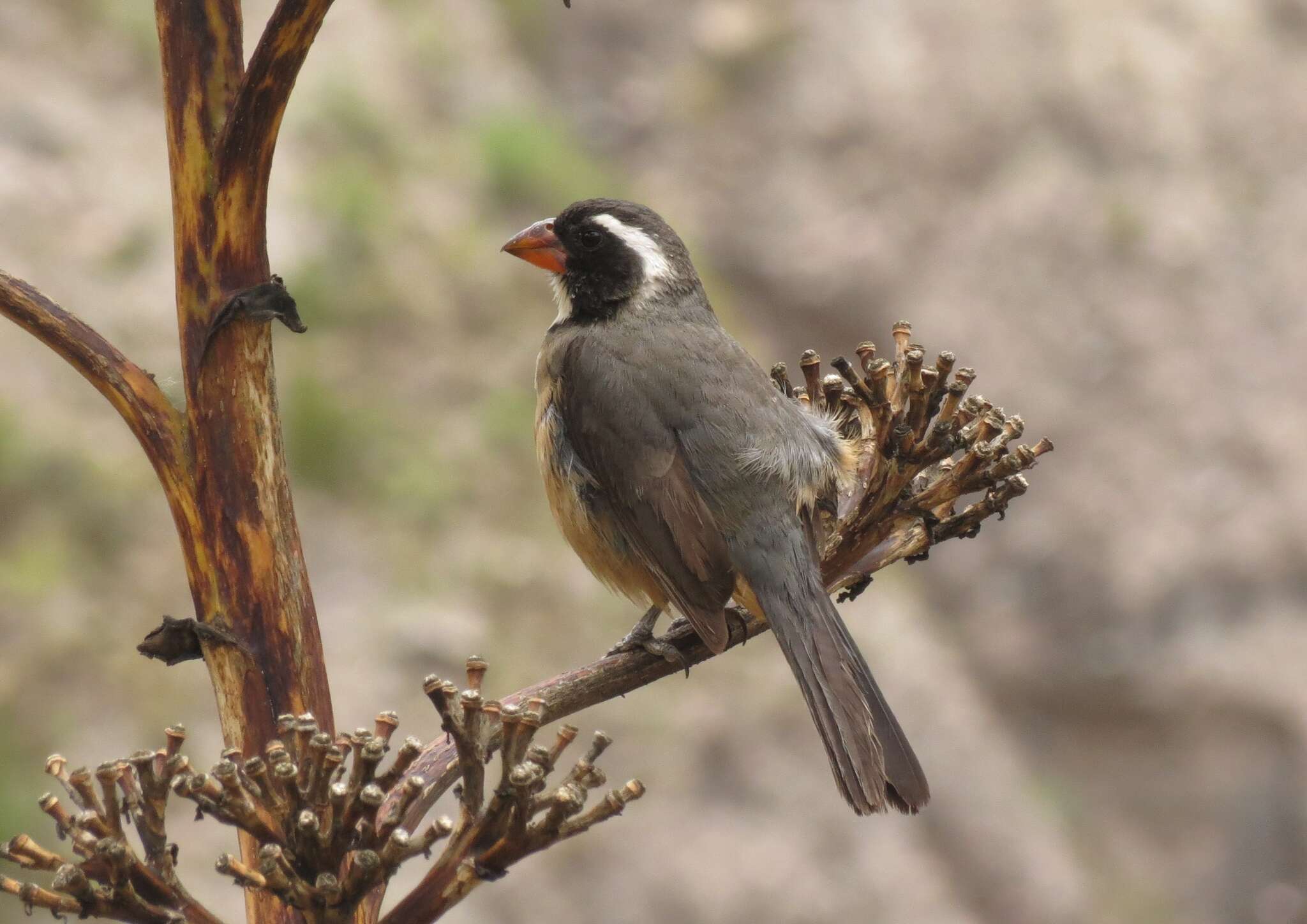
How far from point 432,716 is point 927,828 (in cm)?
319

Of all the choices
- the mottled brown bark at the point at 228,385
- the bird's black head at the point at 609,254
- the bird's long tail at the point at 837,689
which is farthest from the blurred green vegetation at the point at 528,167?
the mottled brown bark at the point at 228,385

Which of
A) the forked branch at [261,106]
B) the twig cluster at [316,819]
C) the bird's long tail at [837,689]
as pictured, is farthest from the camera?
the bird's long tail at [837,689]

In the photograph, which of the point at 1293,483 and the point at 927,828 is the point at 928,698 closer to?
the point at 927,828

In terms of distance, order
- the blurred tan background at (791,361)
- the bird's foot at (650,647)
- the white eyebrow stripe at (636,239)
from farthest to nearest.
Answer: the blurred tan background at (791,361) < the white eyebrow stripe at (636,239) < the bird's foot at (650,647)

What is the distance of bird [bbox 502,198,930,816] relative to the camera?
3.33 meters

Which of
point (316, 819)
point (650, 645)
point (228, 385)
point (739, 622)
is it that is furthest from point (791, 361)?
point (316, 819)

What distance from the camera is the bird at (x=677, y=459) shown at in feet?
10.9

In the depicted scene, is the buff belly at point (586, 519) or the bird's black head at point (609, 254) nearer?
the buff belly at point (586, 519)

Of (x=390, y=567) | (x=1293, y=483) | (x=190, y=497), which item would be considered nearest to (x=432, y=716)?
(x=390, y=567)

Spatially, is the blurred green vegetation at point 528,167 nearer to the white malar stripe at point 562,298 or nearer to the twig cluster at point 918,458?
the white malar stripe at point 562,298

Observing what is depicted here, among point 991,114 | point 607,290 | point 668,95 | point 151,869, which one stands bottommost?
point 151,869

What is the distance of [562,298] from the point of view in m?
4.38

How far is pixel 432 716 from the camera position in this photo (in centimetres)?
779

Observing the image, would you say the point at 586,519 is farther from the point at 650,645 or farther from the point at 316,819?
the point at 316,819
